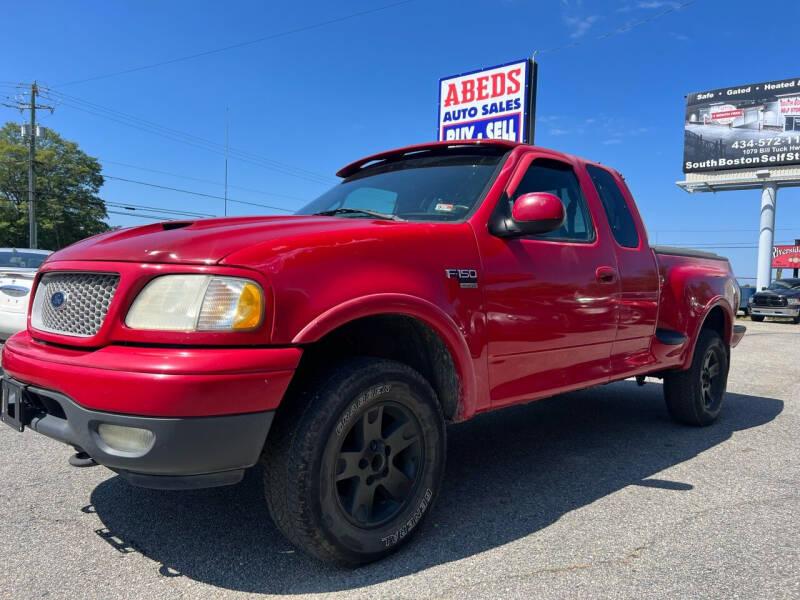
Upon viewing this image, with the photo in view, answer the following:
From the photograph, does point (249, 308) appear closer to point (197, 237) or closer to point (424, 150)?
point (197, 237)

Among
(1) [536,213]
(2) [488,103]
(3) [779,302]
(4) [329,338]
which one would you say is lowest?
(3) [779,302]

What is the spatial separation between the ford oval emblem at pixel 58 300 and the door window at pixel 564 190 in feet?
7.39

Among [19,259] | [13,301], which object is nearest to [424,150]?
[13,301]

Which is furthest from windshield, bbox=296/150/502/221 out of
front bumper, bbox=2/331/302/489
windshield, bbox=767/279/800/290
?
windshield, bbox=767/279/800/290

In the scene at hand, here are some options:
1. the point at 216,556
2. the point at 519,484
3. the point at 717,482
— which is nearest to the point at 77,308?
the point at 216,556

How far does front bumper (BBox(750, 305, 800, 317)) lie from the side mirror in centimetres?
2222

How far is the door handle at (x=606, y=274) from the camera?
357cm

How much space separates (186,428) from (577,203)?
2.78 meters

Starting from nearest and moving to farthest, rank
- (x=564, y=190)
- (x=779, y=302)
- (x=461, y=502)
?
(x=461, y=502) → (x=564, y=190) → (x=779, y=302)

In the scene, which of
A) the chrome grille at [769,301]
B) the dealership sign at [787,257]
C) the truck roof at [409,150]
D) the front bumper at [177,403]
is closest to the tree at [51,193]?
the chrome grille at [769,301]

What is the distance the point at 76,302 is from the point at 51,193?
51809mm

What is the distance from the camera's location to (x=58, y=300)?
8.00ft

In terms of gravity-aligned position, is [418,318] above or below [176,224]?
below

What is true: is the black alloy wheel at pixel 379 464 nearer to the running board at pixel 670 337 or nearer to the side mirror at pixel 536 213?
the side mirror at pixel 536 213
